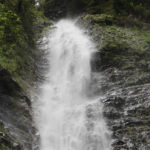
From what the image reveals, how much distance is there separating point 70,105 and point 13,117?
12.7 ft

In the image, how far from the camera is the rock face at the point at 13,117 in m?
7.91

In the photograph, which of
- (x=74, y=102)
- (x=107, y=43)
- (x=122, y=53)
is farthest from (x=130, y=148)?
(x=107, y=43)

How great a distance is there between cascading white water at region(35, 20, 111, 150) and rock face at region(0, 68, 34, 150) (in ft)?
3.36

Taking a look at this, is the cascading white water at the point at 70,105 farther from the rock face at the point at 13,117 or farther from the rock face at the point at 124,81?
the rock face at the point at 13,117

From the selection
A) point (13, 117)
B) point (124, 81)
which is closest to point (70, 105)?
point (124, 81)

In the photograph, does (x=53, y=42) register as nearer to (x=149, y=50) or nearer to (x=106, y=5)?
(x=106, y=5)

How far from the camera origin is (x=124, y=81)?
12.2 metres

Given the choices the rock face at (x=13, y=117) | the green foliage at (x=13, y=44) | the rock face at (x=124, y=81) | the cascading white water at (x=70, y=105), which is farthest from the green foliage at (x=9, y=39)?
the rock face at (x=124, y=81)

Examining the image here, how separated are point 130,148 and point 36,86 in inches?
260

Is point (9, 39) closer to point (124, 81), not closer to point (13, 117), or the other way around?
point (13, 117)

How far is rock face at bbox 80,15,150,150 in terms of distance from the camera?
991cm

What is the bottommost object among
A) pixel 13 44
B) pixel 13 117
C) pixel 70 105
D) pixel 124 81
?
pixel 13 117

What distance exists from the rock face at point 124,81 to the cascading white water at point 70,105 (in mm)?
602

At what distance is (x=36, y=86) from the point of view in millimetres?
13344
